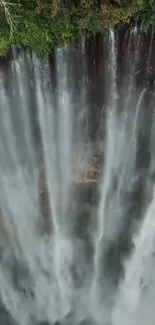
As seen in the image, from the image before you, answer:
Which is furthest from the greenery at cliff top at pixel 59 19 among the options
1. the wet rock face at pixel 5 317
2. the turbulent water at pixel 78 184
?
the wet rock face at pixel 5 317

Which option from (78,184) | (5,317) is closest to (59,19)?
(78,184)

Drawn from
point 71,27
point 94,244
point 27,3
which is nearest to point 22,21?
point 27,3

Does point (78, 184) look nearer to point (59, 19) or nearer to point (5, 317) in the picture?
point (59, 19)

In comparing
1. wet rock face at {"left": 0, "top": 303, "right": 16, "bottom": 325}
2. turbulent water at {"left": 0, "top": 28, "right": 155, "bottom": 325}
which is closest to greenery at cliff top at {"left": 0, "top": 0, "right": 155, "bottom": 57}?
turbulent water at {"left": 0, "top": 28, "right": 155, "bottom": 325}

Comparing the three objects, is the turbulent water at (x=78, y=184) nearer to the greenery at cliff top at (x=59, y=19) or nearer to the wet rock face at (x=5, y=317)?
the wet rock face at (x=5, y=317)

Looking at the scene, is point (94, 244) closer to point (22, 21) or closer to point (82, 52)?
point (82, 52)

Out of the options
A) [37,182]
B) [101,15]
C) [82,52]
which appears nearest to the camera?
[101,15]

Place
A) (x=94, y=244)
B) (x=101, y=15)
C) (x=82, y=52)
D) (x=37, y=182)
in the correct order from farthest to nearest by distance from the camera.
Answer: (x=94, y=244) < (x=37, y=182) < (x=82, y=52) < (x=101, y=15)
